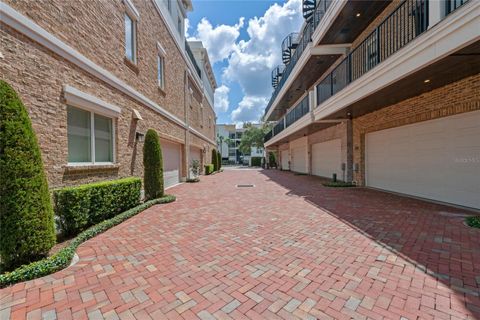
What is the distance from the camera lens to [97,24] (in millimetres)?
6078

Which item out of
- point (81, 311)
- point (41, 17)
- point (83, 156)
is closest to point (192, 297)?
point (81, 311)

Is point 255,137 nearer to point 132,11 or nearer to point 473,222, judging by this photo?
point 132,11

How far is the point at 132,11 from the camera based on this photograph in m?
7.84

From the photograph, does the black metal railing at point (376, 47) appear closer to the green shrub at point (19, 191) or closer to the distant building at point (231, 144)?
the green shrub at point (19, 191)

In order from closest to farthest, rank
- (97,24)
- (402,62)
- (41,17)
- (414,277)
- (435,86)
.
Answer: (414,277)
(41,17)
(402,62)
(97,24)
(435,86)

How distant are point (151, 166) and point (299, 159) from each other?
17485mm

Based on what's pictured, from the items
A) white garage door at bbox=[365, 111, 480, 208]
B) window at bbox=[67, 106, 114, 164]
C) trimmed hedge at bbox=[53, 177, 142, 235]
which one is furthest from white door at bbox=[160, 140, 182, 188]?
white garage door at bbox=[365, 111, 480, 208]

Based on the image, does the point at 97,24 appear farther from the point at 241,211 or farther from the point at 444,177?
the point at 444,177

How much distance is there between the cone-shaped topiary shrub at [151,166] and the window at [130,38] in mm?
2837

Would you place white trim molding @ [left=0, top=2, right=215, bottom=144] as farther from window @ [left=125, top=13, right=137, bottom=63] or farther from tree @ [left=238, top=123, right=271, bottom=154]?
tree @ [left=238, top=123, right=271, bottom=154]

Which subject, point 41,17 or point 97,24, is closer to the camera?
point 41,17

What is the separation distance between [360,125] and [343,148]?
5.56ft

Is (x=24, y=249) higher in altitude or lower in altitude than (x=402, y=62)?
lower

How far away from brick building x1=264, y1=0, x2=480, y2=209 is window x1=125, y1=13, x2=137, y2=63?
7.88 m
